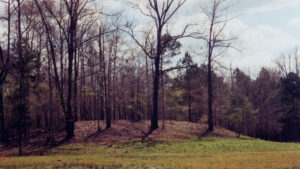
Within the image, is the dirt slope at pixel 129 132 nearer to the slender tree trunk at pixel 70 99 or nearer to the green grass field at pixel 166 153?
the slender tree trunk at pixel 70 99

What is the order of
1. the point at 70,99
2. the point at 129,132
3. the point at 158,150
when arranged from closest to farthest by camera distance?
1. the point at 158,150
2. the point at 70,99
3. the point at 129,132

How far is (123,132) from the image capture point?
26.3 m

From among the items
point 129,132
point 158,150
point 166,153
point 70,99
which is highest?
point 70,99

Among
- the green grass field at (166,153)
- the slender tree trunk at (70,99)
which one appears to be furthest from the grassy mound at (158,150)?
the slender tree trunk at (70,99)

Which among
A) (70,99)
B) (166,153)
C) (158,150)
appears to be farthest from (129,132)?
(166,153)

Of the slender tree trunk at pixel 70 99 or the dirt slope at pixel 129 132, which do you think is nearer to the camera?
the slender tree trunk at pixel 70 99

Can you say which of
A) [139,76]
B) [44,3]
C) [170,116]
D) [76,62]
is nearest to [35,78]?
[44,3]

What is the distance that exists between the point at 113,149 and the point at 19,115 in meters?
6.59

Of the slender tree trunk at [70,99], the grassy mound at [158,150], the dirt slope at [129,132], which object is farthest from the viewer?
the dirt slope at [129,132]

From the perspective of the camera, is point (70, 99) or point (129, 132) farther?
point (129, 132)

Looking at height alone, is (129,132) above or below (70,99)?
below

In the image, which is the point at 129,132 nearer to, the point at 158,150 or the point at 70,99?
the point at 70,99

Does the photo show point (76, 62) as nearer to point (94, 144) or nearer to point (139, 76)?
point (139, 76)

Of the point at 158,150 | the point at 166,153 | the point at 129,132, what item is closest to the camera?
the point at 166,153
